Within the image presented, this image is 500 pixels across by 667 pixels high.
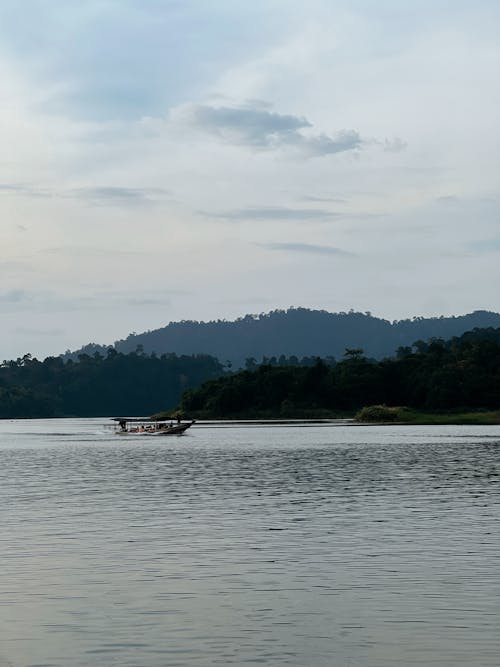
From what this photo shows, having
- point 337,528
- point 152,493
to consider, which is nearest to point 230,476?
point 152,493

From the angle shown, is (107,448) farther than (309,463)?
Yes

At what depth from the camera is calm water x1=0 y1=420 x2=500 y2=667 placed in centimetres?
2784

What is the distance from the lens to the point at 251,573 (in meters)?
39.2

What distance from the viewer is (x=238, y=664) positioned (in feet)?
85.8

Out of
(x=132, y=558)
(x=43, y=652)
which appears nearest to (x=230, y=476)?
(x=132, y=558)

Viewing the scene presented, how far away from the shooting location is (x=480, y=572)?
38469mm

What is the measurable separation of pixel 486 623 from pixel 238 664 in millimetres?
7708

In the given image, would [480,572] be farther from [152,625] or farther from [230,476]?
[230,476]

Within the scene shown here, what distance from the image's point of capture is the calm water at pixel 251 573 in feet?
91.4

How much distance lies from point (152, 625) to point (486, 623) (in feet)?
29.1

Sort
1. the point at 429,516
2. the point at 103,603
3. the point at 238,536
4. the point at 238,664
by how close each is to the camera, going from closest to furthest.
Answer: the point at 238,664, the point at 103,603, the point at 238,536, the point at 429,516

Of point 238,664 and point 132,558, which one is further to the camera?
point 132,558

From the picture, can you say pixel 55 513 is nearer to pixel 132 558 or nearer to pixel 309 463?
pixel 132 558

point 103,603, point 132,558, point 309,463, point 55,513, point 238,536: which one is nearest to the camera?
point 103,603
